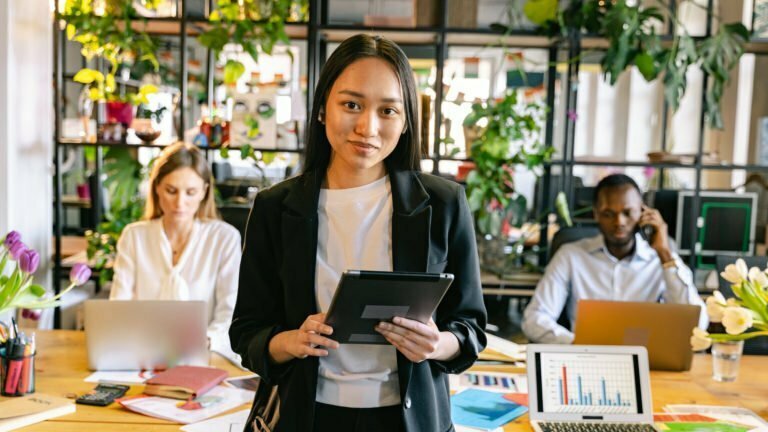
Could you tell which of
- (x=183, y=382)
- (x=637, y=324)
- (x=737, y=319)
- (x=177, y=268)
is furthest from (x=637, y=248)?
(x=183, y=382)

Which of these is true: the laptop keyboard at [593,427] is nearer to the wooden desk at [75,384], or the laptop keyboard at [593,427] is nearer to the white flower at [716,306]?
the white flower at [716,306]

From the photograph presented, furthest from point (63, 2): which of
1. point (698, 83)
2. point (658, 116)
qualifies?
point (658, 116)

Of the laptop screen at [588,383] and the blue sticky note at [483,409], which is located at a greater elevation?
the laptop screen at [588,383]

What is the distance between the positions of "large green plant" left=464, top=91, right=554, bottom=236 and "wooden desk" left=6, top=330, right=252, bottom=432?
5.63ft

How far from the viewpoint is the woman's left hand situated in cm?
124

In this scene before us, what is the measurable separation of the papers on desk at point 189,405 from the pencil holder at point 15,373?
243 millimetres

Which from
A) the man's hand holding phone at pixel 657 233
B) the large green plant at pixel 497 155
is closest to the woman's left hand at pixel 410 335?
the man's hand holding phone at pixel 657 233

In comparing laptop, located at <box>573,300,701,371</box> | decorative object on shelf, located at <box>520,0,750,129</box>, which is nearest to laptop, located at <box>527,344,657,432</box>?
laptop, located at <box>573,300,701,371</box>

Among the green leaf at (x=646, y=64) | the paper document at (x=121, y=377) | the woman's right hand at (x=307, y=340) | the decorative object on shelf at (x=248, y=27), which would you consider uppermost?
the decorative object on shelf at (x=248, y=27)

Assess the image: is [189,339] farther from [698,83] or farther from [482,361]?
[698,83]

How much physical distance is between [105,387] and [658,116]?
307 inches

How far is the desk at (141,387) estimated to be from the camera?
1779 mm

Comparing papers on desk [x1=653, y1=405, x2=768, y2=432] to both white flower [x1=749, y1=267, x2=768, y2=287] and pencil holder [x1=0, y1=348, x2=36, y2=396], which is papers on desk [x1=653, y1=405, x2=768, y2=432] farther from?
pencil holder [x1=0, y1=348, x2=36, y2=396]

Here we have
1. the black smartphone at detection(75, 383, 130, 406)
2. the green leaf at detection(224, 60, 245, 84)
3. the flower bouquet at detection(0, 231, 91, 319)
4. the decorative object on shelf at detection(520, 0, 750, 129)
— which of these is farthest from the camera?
the green leaf at detection(224, 60, 245, 84)
